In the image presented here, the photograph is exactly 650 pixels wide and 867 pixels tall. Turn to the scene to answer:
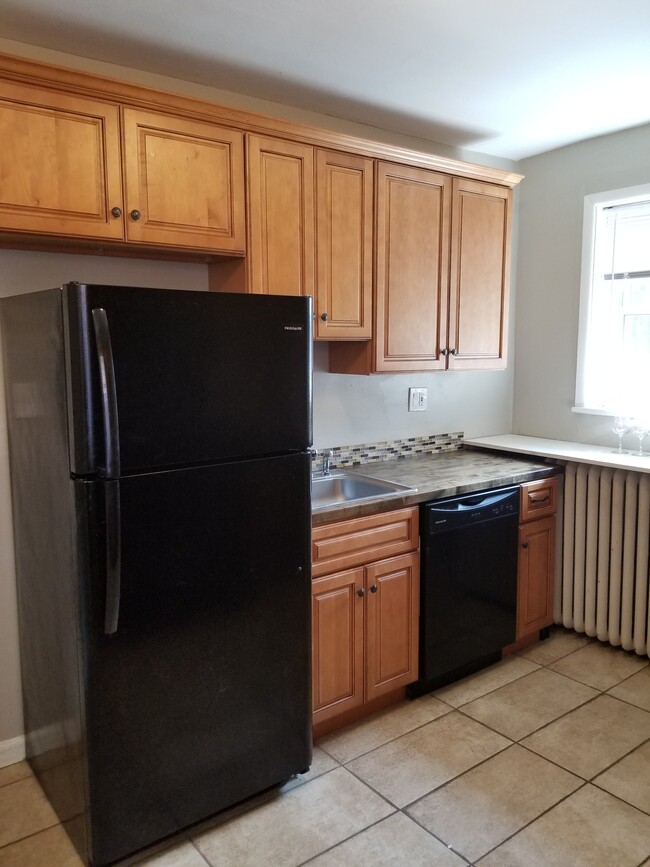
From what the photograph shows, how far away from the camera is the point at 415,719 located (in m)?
2.71

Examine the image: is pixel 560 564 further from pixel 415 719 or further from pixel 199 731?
pixel 199 731

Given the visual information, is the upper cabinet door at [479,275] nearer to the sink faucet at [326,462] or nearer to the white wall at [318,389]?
the white wall at [318,389]

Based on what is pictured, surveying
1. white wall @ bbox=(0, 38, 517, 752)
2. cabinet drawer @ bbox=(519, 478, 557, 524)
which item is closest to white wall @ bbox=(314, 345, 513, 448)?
white wall @ bbox=(0, 38, 517, 752)

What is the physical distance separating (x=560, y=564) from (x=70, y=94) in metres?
2.95

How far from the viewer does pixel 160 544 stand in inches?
74.0

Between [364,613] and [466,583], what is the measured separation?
1.82 ft

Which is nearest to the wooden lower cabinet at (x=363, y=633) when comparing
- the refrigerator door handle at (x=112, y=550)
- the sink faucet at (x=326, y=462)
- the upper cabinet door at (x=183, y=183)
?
the sink faucet at (x=326, y=462)

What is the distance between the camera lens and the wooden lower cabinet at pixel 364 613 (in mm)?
2465

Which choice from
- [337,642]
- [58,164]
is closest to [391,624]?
[337,642]

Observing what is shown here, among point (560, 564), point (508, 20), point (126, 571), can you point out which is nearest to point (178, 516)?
point (126, 571)

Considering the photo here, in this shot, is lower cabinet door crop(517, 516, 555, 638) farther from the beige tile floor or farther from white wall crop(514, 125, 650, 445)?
white wall crop(514, 125, 650, 445)

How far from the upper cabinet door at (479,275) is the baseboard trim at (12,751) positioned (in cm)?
238

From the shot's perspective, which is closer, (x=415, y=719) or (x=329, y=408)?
(x=415, y=719)

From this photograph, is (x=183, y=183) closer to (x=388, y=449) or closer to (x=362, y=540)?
(x=362, y=540)
